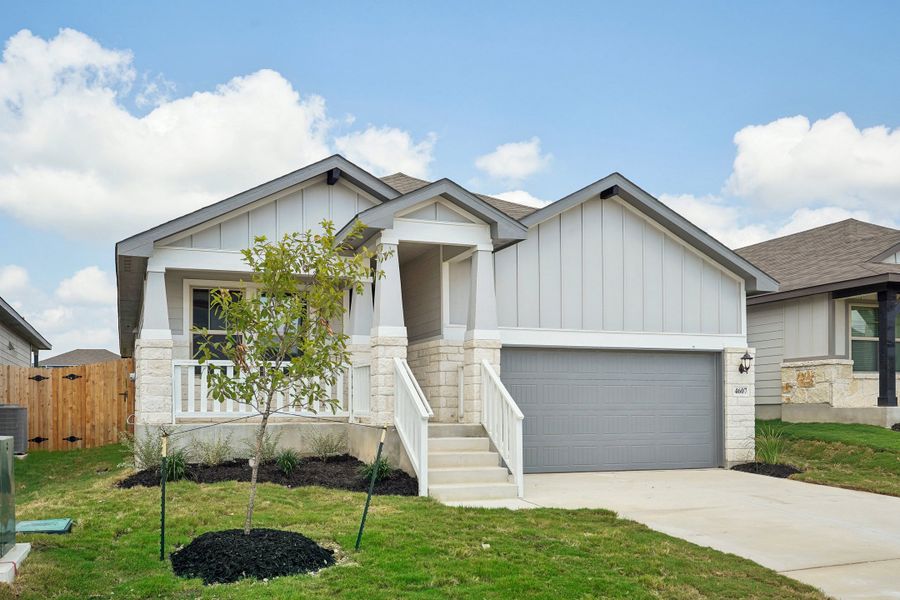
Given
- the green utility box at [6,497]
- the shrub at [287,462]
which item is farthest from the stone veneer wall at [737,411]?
the green utility box at [6,497]

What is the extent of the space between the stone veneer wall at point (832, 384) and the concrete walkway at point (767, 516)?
15.4ft

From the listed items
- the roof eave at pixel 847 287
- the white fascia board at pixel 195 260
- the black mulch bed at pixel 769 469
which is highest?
the white fascia board at pixel 195 260

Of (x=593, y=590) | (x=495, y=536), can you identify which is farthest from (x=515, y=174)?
(x=593, y=590)

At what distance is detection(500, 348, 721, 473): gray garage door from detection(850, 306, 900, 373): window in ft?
15.2

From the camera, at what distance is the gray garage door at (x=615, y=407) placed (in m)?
12.6

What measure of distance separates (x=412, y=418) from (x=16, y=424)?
28.9ft

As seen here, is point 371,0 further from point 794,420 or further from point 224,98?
point 794,420

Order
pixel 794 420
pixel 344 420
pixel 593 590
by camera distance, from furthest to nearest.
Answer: pixel 794 420
pixel 344 420
pixel 593 590

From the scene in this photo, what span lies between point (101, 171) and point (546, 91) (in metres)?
8.39

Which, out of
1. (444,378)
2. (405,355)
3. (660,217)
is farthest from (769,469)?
(405,355)

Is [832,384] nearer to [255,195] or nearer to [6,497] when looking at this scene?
[255,195]

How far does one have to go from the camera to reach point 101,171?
1544 centimetres

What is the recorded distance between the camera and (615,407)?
13.1 m

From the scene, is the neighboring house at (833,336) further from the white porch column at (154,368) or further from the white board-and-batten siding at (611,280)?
the white porch column at (154,368)
